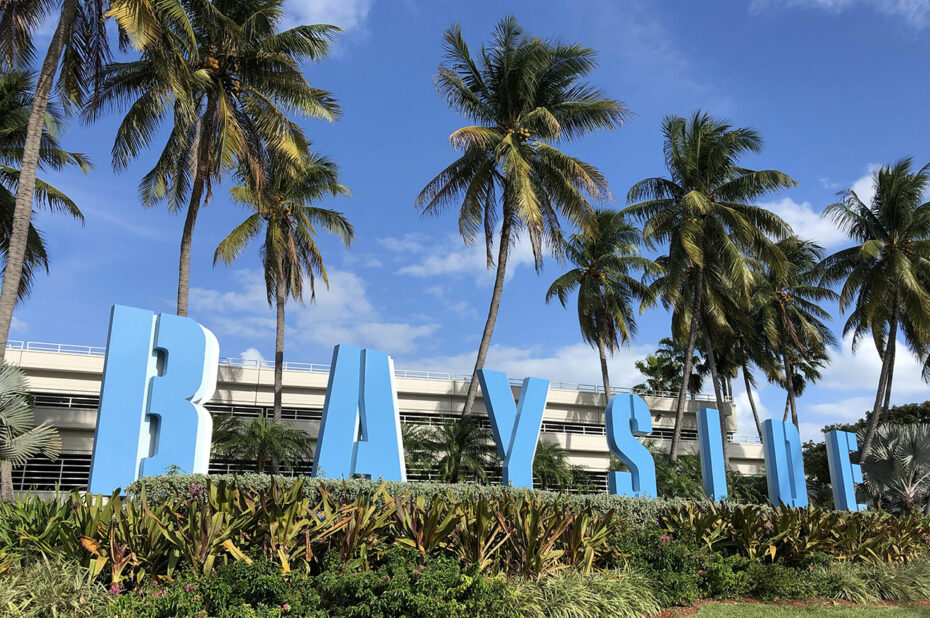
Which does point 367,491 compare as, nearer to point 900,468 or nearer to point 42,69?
point 42,69

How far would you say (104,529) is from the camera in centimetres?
805

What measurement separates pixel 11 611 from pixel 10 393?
987cm

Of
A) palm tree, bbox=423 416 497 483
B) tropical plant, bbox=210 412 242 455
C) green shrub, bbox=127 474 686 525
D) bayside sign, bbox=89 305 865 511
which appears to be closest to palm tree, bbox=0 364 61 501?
bayside sign, bbox=89 305 865 511

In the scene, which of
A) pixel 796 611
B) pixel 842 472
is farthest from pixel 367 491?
pixel 842 472

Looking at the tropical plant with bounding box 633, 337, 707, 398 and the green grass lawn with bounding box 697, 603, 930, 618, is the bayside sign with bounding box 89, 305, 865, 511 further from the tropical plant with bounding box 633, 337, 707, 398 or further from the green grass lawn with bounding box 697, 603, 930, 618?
the tropical plant with bounding box 633, 337, 707, 398

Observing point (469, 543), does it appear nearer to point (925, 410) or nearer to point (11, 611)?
point (11, 611)

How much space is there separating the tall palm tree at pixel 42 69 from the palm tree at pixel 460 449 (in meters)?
14.9

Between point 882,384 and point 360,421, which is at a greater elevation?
point 882,384

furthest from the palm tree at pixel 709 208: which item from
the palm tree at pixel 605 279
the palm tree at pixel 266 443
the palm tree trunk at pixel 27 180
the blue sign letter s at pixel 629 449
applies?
the palm tree trunk at pixel 27 180

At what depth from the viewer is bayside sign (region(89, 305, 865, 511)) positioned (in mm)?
12641

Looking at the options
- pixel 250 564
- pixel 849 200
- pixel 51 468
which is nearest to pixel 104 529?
pixel 250 564

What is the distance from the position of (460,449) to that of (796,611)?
51.9 ft

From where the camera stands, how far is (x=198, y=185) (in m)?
20.0

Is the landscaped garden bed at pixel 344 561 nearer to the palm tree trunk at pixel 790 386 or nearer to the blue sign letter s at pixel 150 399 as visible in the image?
the blue sign letter s at pixel 150 399
